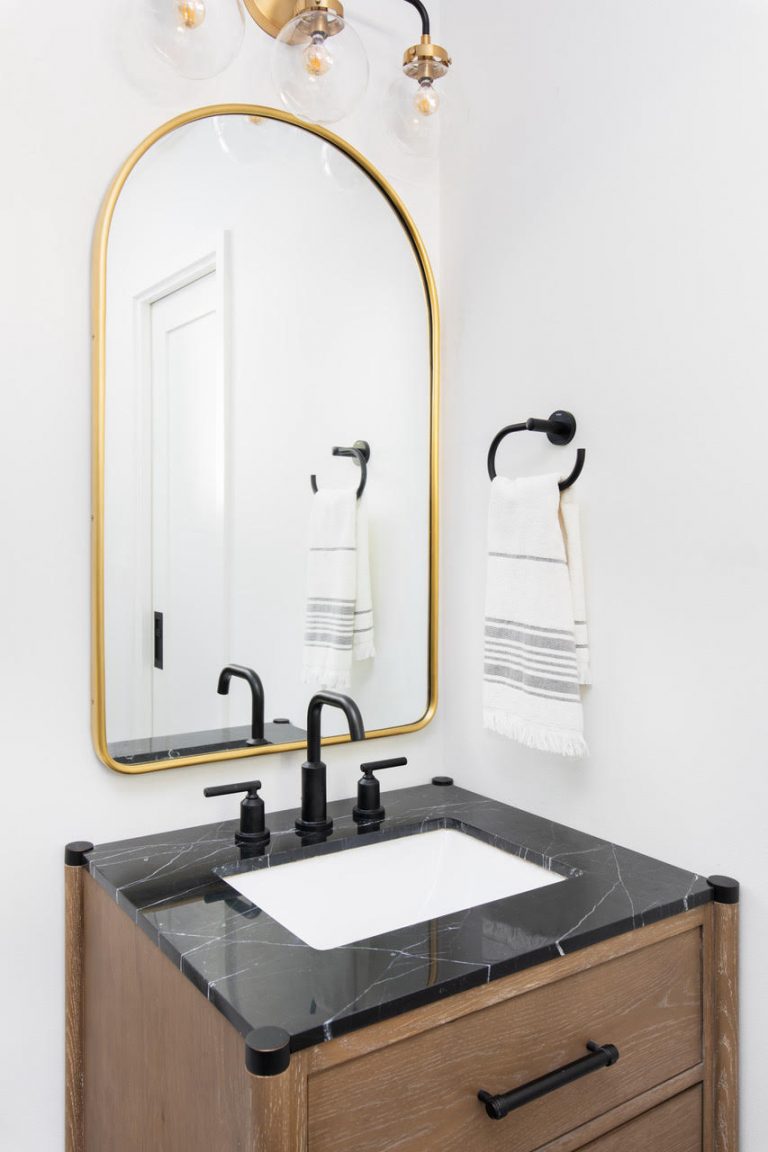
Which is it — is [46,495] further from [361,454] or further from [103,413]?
[361,454]

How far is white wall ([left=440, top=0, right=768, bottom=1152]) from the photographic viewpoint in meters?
1.09

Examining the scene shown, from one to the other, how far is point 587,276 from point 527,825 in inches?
35.2

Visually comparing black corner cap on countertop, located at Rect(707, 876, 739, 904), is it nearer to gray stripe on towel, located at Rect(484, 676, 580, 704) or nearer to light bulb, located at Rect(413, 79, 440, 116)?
gray stripe on towel, located at Rect(484, 676, 580, 704)

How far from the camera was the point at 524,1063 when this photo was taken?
0.93 m

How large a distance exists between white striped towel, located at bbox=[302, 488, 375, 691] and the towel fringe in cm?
28

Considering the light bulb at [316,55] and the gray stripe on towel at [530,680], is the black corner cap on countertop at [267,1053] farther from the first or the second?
the light bulb at [316,55]

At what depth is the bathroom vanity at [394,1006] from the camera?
2.68 ft

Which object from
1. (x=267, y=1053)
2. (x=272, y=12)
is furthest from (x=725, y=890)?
(x=272, y=12)

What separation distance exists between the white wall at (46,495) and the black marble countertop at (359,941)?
0.11m

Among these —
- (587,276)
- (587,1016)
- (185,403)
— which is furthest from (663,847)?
(185,403)

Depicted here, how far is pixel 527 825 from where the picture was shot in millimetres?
1379

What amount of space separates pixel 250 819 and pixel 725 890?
0.68m

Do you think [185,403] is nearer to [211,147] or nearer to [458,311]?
[211,147]

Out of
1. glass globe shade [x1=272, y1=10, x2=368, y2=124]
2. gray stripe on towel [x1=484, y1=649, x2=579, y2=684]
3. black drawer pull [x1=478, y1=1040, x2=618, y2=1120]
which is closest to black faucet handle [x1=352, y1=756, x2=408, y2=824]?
gray stripe on towel [x1=484, y1=649, x2=579, y2=684]
